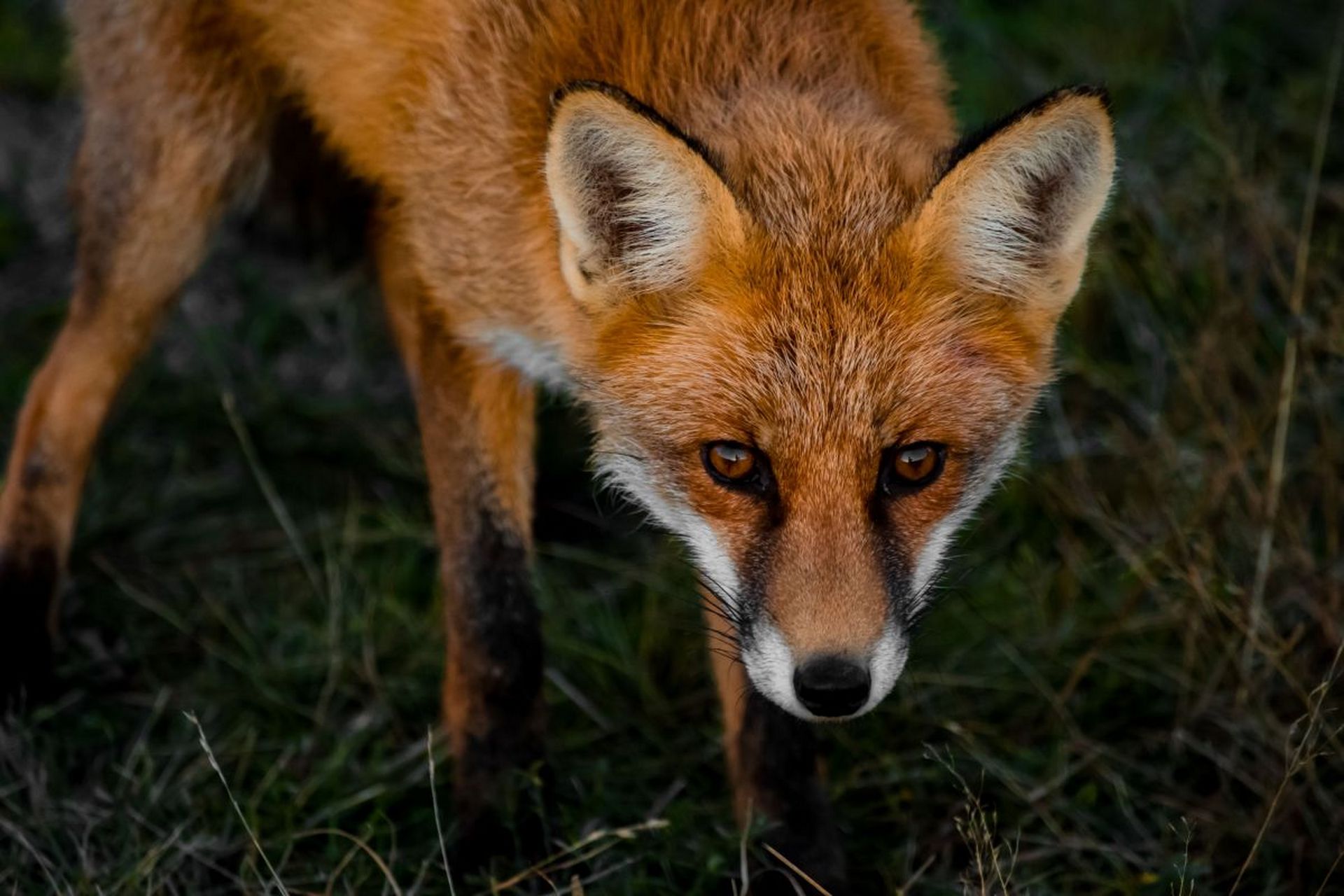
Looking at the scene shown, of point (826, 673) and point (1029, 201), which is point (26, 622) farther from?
point (1029, 201)

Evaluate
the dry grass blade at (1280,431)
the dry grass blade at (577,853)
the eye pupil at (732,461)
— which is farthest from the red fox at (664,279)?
the dry grass blade at (1280,431)

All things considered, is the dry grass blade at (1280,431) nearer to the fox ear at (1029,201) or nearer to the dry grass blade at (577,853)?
the fox ear at (1029,201)

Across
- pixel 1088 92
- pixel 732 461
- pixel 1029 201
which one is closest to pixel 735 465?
pixel 732 461

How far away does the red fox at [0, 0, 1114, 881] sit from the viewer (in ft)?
7.91

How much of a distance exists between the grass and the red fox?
285 mm

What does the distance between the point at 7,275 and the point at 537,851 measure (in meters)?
2.96

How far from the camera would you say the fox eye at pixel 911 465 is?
246 cm

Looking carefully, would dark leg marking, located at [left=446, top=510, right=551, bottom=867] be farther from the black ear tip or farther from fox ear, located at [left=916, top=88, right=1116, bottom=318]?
the black ear tip

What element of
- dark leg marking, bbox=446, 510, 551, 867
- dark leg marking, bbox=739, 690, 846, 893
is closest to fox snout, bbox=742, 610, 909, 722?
dark leg marking, bbox=739, 690, 846, 893

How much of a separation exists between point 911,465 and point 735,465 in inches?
12.0

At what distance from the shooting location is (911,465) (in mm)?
2486

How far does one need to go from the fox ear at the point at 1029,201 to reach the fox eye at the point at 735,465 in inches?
18.7

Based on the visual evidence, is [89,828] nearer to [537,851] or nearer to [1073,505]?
[537,851]

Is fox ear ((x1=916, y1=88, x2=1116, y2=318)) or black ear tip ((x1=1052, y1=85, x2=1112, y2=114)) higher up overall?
black ear tip ((x1=1052, y1=85, x2=1112, y2=114))
